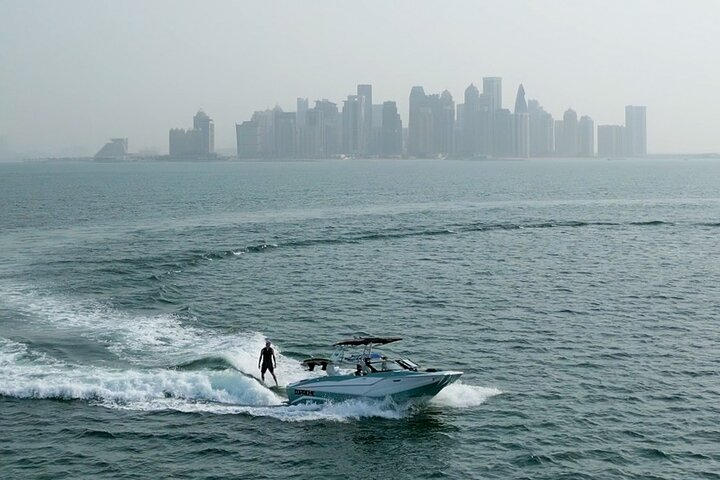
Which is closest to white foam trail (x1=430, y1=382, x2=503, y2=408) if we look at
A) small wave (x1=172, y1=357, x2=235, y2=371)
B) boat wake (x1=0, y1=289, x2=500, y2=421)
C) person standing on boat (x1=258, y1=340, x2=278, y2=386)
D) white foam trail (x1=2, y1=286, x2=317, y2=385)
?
boat wake (x1=0, y1=289, x2=500, y2=421)

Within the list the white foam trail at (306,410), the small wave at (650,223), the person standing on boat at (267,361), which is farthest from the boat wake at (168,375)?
the small wave at (650,223)

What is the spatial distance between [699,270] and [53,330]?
49.1 meters

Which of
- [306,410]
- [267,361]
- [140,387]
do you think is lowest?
[306,410]

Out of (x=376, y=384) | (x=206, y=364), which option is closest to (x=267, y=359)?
(x=206, y=364)

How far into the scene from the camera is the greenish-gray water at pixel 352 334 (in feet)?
96.1

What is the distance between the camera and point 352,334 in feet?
151

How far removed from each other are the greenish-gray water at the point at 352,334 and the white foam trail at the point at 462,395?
0.10m

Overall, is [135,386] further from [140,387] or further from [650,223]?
[650,223]

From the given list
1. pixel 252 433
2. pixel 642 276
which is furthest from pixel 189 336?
pixel 642 276

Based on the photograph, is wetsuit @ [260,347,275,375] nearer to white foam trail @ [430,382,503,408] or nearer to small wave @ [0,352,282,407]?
small wave @ [0,352,282,407]

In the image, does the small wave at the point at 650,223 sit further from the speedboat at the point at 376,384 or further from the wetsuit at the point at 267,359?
the wetsuit at the point at 267,359

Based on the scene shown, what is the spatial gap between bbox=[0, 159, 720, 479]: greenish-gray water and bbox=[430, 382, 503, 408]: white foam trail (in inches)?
3.8

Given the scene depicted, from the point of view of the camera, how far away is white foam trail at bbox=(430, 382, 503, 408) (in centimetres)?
3447

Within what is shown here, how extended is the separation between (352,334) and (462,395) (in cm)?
1191
